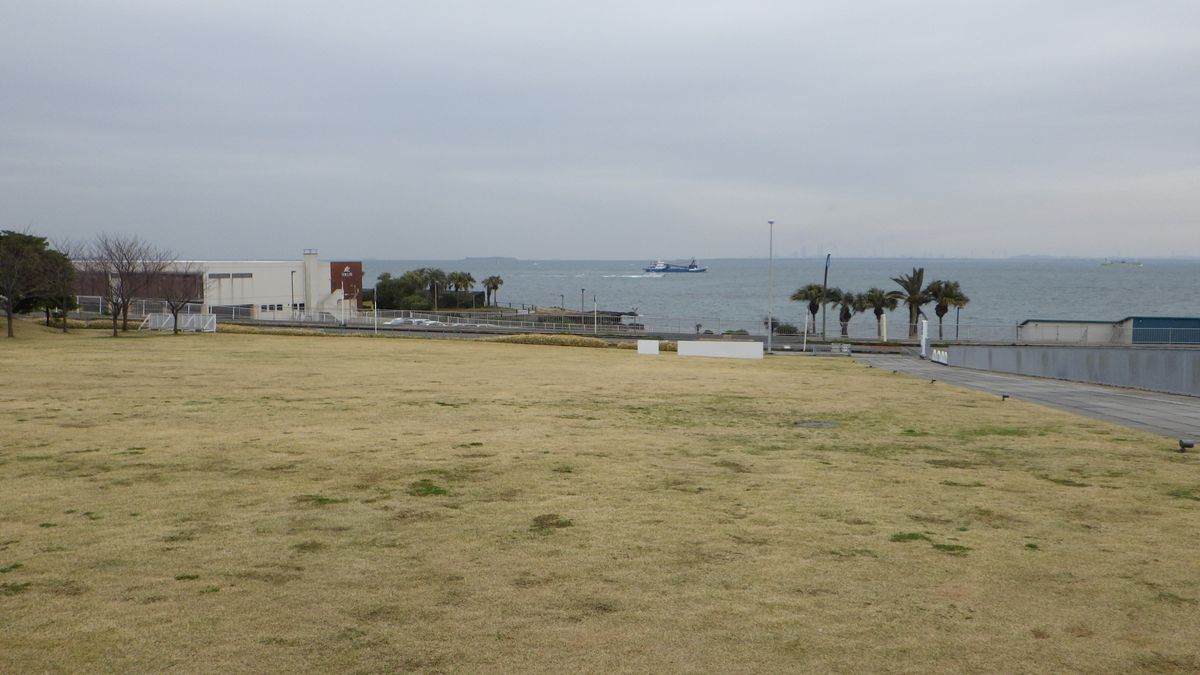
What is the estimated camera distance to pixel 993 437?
19031 millimetres

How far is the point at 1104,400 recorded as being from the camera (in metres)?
26.8

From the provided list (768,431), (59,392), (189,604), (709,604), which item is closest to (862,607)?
(709,604)

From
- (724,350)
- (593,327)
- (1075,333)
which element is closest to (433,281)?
(593,327)

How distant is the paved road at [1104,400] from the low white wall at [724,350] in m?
9.75

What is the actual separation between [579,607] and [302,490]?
6.25 metres

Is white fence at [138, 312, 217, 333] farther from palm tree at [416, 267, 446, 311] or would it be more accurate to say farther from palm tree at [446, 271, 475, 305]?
palm tree at [446, 271, 475, 305]

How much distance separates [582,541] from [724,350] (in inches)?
1515

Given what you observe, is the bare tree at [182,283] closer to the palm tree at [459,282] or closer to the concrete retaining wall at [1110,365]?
the palm tree at [459,282]

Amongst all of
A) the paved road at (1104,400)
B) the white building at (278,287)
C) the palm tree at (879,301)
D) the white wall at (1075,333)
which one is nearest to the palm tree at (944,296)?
the palm tree at (879,301)

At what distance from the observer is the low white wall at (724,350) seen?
48.0 m

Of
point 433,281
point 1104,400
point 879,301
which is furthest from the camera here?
point 433,281

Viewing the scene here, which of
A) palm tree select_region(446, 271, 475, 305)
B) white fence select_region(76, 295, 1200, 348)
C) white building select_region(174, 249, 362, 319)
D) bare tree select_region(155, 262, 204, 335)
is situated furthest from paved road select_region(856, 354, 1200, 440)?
palm tree select_region(446, 271, 475, 305)

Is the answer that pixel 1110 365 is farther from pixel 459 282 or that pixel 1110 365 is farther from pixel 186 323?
pixel 459 282

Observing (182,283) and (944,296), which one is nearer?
(182,283)
